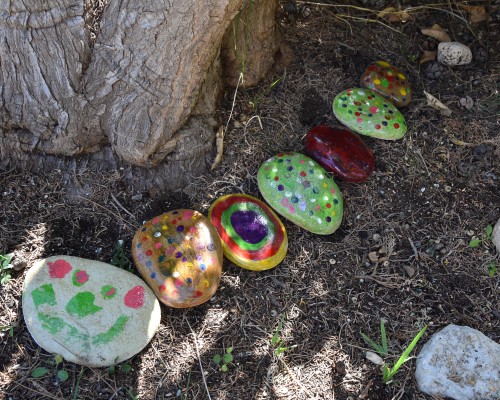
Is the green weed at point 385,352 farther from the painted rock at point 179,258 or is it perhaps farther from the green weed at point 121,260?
the green weed at point 121,260

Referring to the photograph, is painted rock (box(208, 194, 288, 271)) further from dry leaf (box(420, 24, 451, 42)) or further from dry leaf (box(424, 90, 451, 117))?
dry leaf (box(420, 24, 451, 42))

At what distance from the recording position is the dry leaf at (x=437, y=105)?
290 cm

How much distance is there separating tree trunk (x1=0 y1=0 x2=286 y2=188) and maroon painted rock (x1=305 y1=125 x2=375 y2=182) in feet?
1.65

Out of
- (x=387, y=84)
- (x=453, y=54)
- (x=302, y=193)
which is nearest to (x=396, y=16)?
(x=453, y=54)

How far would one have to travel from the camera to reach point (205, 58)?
2379 millimetres

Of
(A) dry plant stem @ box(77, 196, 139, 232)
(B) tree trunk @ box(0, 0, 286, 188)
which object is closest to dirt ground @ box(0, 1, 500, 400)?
(A) dry plant stem @ box(77, 196, 139, 232)

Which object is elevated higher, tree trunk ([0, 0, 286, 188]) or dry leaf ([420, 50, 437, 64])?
tree trunk ([0, 0, 286, 188])

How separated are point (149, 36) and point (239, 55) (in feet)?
1.92

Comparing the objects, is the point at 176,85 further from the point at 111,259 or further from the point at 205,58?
the point at 111,259

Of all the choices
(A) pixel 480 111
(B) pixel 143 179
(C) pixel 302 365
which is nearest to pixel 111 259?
(B) pixel 143 179

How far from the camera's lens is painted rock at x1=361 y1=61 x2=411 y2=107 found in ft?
9.50

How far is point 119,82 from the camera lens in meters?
2.37

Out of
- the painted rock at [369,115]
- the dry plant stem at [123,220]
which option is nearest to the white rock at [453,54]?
the painted rock at [369,115]

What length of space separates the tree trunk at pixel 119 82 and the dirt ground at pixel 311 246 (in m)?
0.13
